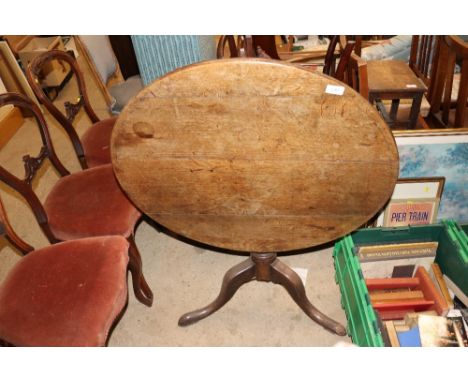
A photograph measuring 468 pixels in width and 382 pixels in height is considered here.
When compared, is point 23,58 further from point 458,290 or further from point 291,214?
point 458,290

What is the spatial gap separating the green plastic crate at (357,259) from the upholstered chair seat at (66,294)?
93cm

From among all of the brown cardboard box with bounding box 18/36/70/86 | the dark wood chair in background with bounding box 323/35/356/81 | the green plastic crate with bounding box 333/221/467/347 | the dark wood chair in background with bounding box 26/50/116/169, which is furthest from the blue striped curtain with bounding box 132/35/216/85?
the brown cardboard box with bounding box 18/36/70/86

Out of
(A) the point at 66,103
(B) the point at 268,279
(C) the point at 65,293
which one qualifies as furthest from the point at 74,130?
(B) the point at 268,279

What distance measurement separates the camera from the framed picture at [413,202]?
1907 mm

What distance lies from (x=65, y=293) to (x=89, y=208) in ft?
1.49

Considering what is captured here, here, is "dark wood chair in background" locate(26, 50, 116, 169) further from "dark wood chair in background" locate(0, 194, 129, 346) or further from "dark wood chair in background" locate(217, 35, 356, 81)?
"dark wood chair in background" locate(217, 35, 356, 81)

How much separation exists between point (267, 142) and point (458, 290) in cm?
123

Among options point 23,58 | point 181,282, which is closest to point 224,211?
point 181,282

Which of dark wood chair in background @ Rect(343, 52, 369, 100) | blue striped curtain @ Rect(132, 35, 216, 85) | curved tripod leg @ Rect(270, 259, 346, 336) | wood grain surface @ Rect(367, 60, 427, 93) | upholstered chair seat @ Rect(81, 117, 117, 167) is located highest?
blue striped curtain @ Rect(132, 35, 216, 85)

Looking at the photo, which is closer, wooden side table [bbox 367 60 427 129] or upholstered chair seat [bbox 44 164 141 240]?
upholstered chair seat [bbox 44 164 141 240]

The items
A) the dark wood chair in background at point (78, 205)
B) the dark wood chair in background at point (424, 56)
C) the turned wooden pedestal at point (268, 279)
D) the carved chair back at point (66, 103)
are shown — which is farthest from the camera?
the dark wood chair in background at point (424, 56)

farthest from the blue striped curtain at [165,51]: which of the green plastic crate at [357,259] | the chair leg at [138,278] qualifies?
the green plastic crate at [357,259]

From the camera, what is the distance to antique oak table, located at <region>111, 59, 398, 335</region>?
3.18 feet

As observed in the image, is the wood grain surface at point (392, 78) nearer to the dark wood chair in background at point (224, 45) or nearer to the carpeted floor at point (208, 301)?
the dark wood chair in background at point (224, 45)
